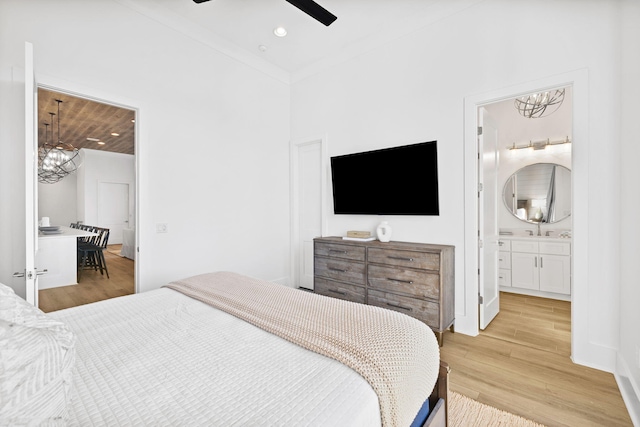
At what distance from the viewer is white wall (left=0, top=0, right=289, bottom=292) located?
87.5 inches

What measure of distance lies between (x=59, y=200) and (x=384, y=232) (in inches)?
357

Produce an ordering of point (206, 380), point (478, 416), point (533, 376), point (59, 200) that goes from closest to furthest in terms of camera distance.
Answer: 1. point (206, 380)
2. point (478, 416)
3. point (533, 376)
4. point (59, 200)

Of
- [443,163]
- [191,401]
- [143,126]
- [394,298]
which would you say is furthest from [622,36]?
[143,126]

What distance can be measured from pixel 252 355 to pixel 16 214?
2.32m

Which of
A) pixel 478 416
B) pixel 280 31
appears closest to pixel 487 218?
pixel 478 416

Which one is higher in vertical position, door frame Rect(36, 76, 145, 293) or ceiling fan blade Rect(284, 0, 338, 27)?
ceiling fan blade Rect(284, 0, 338, 27)

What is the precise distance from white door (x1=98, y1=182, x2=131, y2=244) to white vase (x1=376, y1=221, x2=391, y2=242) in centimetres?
840

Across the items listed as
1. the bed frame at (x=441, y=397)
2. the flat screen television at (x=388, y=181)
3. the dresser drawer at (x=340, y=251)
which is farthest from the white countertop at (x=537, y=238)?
the bed frame at (x=441, y=397)

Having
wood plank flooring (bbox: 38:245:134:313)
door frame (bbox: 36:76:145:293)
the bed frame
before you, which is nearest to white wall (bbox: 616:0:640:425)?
the bed frame

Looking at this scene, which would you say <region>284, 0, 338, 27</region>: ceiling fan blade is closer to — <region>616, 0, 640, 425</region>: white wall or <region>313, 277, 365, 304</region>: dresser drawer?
<region>616, 0, 640, 425</region>: white wall

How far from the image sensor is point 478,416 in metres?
1.68

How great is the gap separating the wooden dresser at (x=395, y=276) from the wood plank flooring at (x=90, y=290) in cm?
292

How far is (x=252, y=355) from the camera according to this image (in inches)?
43.1

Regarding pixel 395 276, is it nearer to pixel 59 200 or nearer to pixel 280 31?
pixel 280 31
